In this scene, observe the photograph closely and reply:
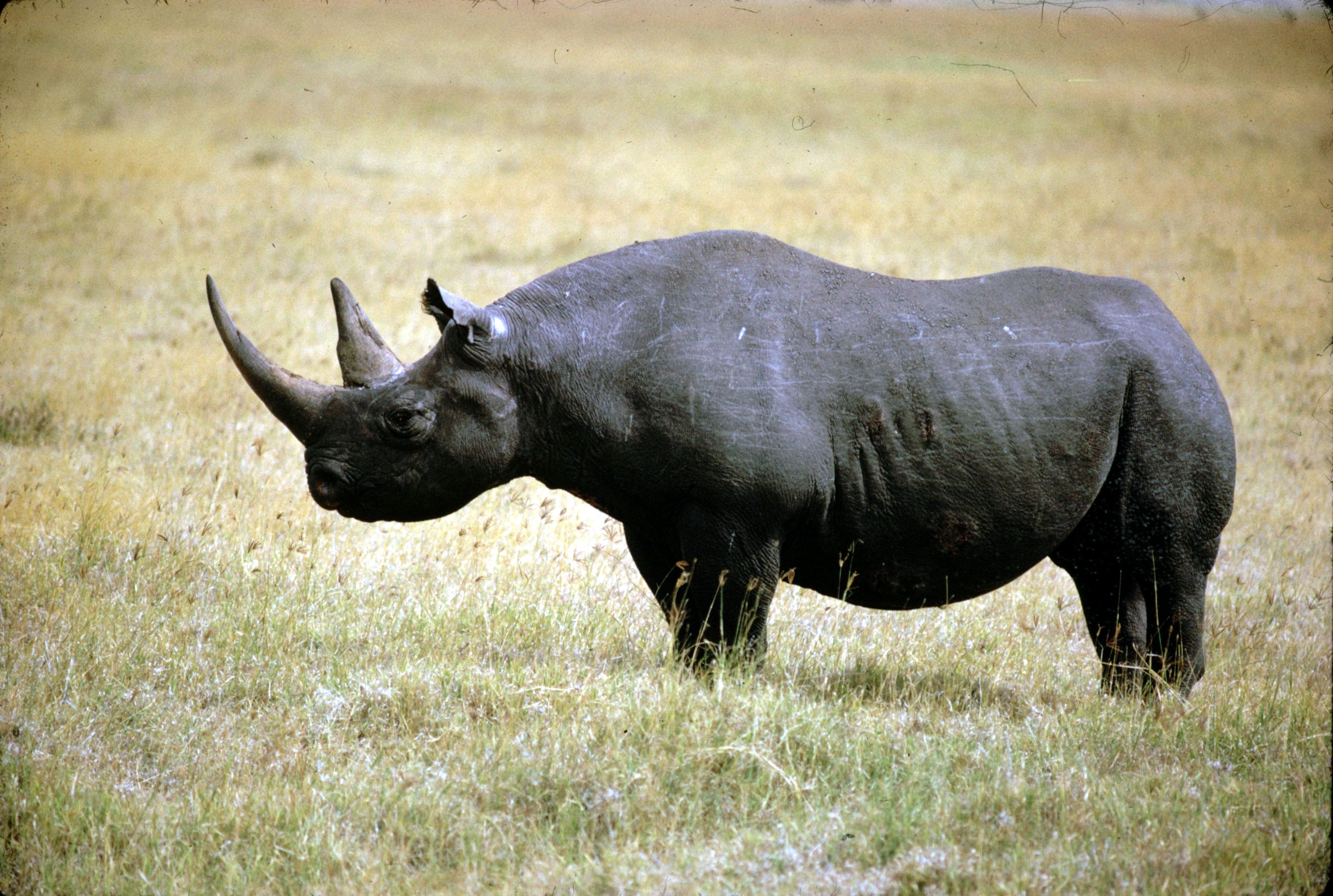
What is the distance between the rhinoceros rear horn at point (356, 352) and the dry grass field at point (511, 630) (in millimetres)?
1386

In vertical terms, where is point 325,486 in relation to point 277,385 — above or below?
below

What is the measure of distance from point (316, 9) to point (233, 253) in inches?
802

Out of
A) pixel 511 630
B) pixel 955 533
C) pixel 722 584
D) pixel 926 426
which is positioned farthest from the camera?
pixel 511 630

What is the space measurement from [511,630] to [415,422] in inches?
64.5

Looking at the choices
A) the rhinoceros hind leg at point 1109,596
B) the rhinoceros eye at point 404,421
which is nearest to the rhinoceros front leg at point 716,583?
the rhinoceros eye at point 404,421

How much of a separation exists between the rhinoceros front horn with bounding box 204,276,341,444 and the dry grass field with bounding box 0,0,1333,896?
4.02 feet

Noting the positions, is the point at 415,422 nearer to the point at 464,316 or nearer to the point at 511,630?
the point at 464,316

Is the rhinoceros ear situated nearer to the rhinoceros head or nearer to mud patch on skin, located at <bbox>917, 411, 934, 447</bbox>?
the rhinoceros head

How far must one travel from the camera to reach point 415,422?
5.51 metres

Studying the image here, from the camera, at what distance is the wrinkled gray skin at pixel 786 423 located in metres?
5.46

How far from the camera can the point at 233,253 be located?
17.2 m

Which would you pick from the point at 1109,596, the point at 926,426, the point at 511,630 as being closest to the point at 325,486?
the point at 511,630

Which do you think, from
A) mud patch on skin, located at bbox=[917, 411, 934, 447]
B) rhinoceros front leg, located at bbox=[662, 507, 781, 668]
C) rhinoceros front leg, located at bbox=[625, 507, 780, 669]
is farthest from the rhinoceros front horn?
mud patch on skin, located at bbox=[917, 411, 934, 447]

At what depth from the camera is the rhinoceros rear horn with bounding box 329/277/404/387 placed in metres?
5.74
